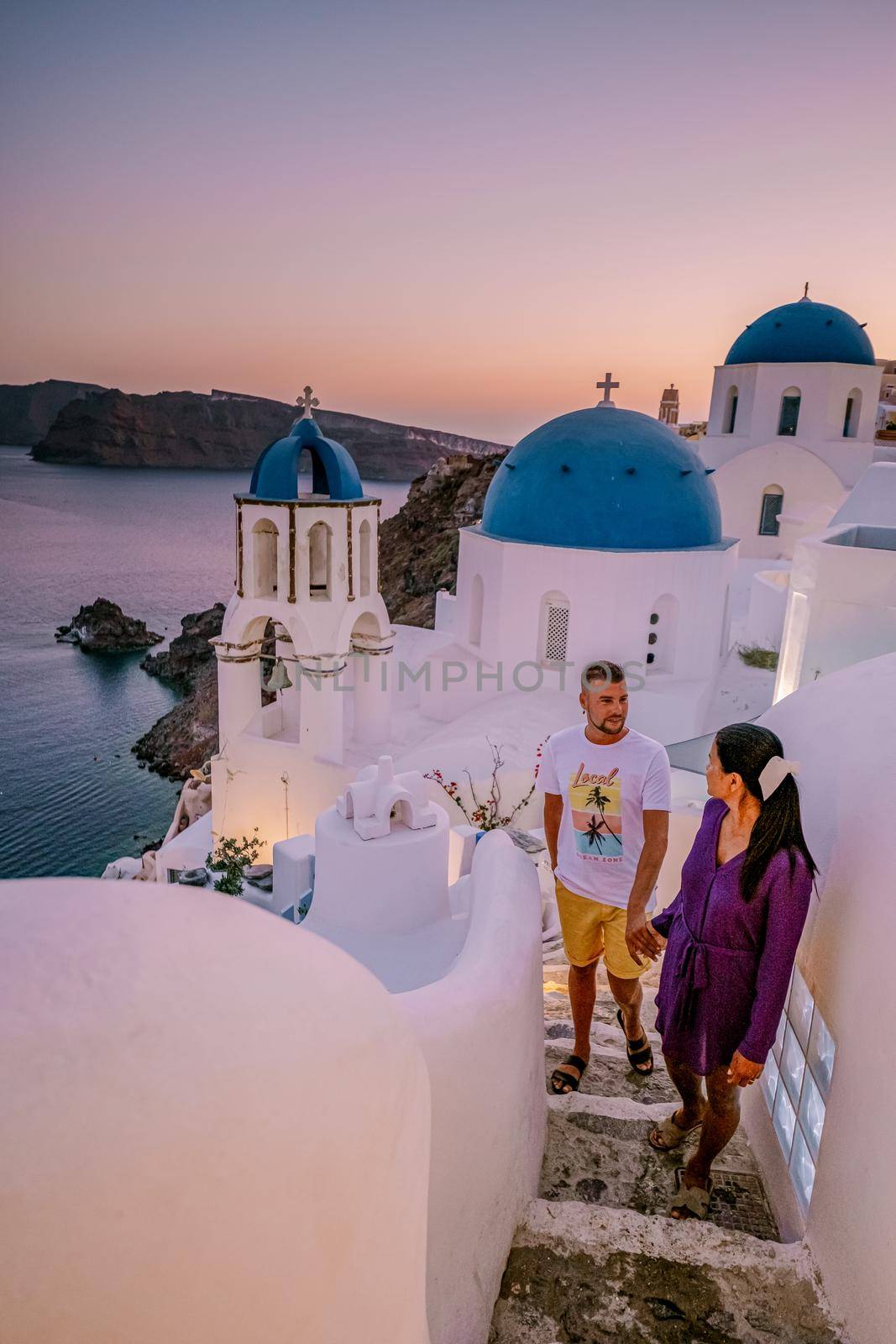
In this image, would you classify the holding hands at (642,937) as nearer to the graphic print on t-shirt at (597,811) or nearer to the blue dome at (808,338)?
the graphic print on t-shirt at (597,811)

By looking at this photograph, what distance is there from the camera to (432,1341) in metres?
2.07

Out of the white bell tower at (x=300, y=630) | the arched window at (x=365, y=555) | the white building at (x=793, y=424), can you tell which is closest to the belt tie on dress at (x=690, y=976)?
the white bell tower at (x=300, y=630)

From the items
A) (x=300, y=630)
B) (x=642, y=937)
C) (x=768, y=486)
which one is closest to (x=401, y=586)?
(x=768, y=486)

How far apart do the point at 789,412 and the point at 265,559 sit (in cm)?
1401

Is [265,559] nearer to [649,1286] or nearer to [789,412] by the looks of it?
[649,1286]

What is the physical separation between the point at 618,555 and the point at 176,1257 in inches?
456

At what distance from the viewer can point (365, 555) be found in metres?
12.3

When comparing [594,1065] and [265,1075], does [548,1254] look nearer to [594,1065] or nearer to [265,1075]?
[594,1065]

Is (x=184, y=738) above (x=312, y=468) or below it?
below

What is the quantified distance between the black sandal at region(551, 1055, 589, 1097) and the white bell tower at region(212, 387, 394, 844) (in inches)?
335

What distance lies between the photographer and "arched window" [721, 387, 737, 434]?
20922 millimetres

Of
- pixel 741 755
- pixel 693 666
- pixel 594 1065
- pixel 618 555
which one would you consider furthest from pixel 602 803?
pixel 693 666

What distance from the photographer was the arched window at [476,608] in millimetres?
13784

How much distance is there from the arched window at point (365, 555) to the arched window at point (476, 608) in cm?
205
